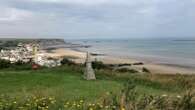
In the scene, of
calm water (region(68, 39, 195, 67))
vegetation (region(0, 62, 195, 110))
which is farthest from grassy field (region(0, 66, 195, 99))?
calm water (region(68, 39, 195, 67))

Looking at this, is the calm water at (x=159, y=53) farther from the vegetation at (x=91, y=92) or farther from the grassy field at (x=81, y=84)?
the vegetation at (x=91, y=92)

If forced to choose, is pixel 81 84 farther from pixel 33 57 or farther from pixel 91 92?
pixel 33 57

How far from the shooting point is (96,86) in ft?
44.7

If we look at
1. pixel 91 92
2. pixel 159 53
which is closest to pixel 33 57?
pixel 159 53

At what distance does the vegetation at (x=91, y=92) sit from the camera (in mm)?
5220

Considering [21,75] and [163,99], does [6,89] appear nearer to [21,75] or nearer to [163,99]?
[21,75]

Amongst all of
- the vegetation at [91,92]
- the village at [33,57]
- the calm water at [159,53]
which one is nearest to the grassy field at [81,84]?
the vegetation at [91,92]

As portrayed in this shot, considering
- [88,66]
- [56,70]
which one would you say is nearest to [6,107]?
[88,66]

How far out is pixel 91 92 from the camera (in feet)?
39.4

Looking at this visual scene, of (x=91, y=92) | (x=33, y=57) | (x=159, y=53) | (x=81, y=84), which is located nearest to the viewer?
(x=91, y=92)

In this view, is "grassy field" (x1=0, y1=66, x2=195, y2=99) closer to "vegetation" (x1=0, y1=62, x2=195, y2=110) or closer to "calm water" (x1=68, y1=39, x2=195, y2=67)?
"vegetation" (x1=0, y1=62, x2=195, y2=110)

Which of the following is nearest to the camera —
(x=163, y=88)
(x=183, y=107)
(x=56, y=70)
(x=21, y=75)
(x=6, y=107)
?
(x=183, y=107)

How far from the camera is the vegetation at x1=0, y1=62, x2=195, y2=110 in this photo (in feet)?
17.1

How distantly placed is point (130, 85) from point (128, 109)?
49cm
